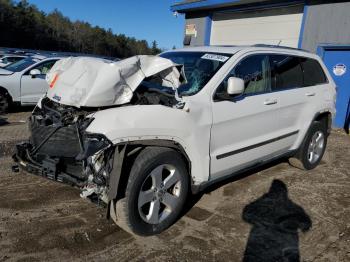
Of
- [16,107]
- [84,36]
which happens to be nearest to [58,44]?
[84,36]

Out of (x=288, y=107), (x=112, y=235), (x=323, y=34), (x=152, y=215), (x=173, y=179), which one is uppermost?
(x=323, y=34)

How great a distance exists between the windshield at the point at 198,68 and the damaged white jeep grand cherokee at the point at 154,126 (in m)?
0.01

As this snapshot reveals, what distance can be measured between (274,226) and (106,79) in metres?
2.39

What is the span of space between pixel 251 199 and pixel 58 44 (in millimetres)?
81719

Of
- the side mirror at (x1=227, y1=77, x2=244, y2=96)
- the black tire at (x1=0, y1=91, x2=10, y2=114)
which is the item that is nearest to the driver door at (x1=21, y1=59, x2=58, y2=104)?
the black tire at (x1=0, y1=91, x2=10, y2=114)

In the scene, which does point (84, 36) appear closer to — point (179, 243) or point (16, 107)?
point (16, 107)

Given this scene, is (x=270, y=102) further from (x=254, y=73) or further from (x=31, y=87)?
(x=31, y=87)

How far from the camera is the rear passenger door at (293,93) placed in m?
5.11

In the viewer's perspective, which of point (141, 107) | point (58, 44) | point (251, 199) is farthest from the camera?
point (58, 44)

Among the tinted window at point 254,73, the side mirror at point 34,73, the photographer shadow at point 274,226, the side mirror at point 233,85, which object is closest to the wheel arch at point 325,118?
the photographer shadow at point 274,226

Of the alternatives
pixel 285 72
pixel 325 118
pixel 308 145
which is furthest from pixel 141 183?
pixel 325 118

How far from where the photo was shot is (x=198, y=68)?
178 inches

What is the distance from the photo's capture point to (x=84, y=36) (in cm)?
9606

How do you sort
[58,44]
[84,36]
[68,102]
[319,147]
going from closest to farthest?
[68,102], [319,147], [58,44], [84,36]
